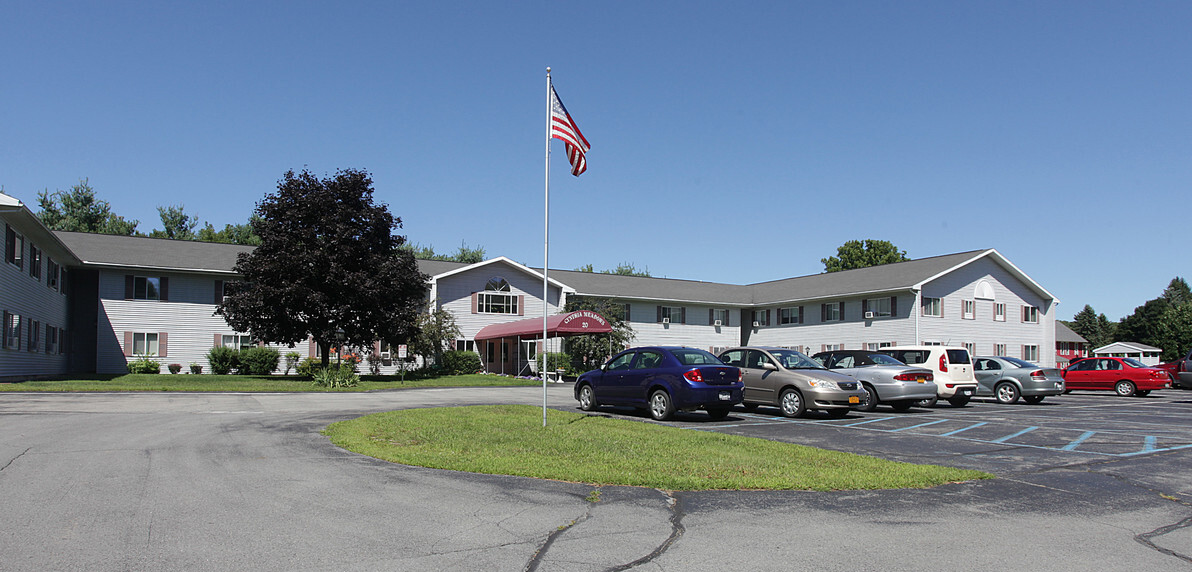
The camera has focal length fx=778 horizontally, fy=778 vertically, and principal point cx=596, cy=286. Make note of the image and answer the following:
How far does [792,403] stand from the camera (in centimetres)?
1666

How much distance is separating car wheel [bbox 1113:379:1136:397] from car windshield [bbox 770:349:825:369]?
62.5 feet

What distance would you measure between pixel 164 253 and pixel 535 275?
18572mm

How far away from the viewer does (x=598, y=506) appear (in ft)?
23.6

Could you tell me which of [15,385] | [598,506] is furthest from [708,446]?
[15,385]

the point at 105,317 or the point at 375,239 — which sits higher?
the point at 375,239

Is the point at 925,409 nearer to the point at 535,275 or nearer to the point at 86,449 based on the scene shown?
the point at 86,449

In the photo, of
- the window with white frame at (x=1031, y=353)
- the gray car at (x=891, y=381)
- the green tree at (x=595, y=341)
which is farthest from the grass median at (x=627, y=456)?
the window with white frame at (x=1031, y=353)

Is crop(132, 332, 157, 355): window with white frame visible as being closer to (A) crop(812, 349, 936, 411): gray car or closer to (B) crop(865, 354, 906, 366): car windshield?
(A) crop(812, 349, 936, 411): gray car

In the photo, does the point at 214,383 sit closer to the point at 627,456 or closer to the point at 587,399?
the point at 587,399

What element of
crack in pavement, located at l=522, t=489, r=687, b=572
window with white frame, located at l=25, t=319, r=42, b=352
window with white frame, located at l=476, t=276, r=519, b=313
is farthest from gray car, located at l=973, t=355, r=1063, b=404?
window with white frame, located at l=25, t=319, r=42, b=352

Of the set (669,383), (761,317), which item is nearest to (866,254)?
(761,317)

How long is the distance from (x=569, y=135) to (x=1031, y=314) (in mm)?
42695

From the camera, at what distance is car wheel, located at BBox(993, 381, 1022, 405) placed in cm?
2316

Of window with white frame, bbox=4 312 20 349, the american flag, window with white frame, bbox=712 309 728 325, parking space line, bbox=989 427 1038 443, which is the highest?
the american flag
